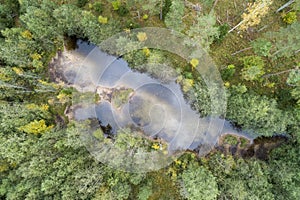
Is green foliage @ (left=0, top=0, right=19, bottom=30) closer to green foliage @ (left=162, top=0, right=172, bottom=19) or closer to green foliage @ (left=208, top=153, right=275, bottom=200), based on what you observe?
green foliage @ (left=162, top=0, right=172, bottom=19)

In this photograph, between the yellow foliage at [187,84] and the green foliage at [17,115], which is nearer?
the green foliage at [17,115]

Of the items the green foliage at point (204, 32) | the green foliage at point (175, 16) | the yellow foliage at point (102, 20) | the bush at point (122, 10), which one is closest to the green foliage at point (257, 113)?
the green foliage at point (204, 32)

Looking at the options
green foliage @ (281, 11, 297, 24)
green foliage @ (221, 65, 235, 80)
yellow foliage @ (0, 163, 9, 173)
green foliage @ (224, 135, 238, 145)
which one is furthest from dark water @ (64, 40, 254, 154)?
green foliage @ (281, 11, 297, 24)

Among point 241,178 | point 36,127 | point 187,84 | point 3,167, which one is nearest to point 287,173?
point 241,178

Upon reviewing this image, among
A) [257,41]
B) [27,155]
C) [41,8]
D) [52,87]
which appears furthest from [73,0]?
[257,41]

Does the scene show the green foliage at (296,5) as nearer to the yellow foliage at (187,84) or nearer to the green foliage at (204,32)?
the green foliage at (204,32)

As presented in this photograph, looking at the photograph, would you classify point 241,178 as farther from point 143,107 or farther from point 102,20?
point 102,20
